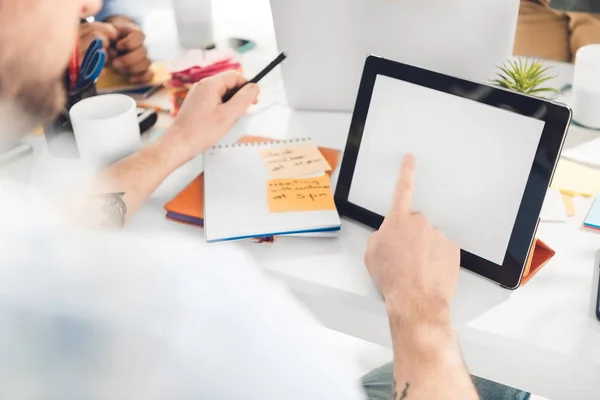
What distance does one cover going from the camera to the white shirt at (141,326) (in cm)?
33

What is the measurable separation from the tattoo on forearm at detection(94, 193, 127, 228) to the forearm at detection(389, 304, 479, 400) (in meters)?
0.38

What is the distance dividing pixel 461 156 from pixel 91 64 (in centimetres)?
61

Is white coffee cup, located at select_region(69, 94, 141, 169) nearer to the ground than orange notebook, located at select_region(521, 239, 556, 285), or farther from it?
farther from it

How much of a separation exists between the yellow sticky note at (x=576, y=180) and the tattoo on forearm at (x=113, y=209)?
0.60 metres

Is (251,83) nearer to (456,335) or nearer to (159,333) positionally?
(456,335)

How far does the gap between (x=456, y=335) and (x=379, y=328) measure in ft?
0.34

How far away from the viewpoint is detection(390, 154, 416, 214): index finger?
2.45 ft

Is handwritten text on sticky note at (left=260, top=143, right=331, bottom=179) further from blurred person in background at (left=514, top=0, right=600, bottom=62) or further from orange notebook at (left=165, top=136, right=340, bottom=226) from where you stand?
blurred person in background at (left=514, top=0, right=600, bottom=62)

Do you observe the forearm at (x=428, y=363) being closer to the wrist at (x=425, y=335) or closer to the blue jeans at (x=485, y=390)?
the wrist at (x=425, y=335)

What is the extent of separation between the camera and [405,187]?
2.47 ft

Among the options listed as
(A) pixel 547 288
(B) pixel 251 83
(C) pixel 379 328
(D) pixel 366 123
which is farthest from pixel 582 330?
(B) pixel 251 83

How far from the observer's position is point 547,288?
27.2 inches

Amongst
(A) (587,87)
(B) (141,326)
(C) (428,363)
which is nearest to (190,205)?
(C) (428,363)

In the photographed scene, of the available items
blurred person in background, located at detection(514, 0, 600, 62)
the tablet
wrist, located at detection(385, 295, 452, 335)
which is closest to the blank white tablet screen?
the tablet
